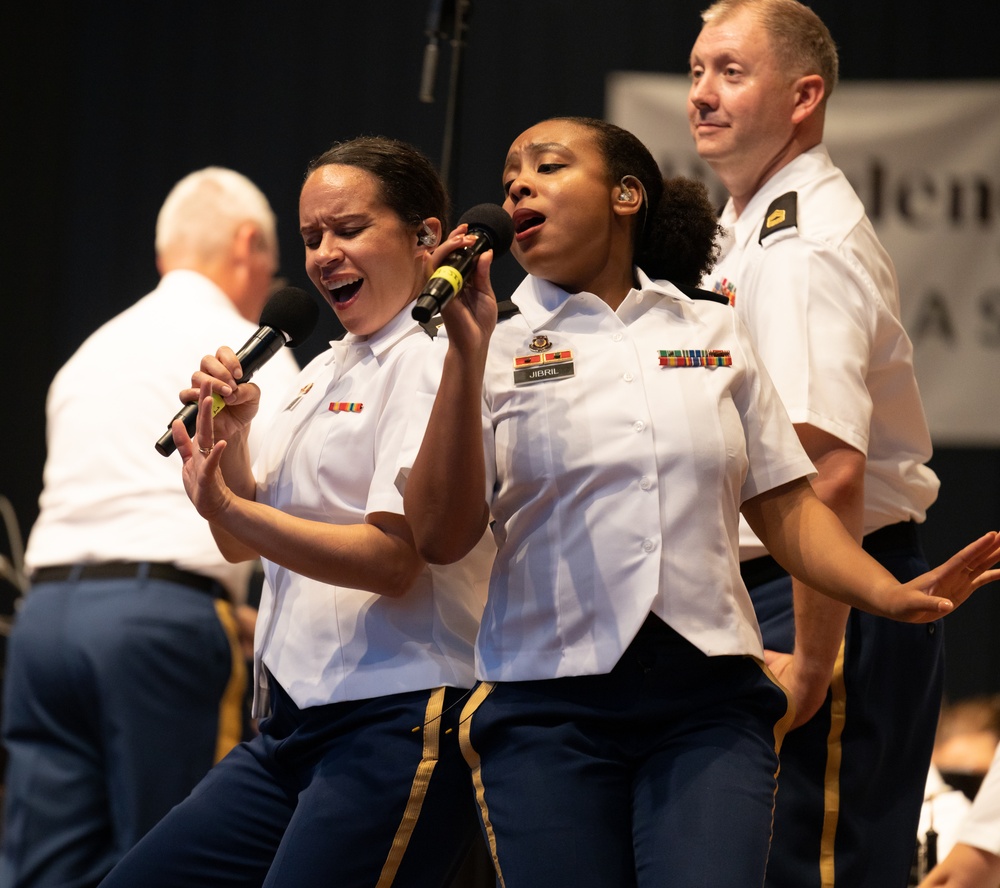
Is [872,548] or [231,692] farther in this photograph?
[231,692]

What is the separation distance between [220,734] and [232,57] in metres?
3.63

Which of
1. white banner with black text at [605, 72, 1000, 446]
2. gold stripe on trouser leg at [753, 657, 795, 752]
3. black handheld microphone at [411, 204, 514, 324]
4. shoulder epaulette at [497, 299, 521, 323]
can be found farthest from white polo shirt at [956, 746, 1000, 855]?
white banner with black text at [605, 72, 1000, 446]

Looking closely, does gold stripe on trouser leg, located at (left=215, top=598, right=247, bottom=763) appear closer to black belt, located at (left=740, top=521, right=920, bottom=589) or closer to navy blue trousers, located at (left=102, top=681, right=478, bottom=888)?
navy blue trousers, located at (left=102, top=681, right=478, bottom=888)

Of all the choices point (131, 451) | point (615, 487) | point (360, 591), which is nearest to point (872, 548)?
point (615, 487)

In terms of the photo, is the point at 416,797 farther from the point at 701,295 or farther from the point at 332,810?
the point at 701,295

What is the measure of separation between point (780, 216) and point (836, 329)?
0.27 metres

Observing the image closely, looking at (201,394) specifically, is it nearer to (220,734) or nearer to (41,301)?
(220,734)

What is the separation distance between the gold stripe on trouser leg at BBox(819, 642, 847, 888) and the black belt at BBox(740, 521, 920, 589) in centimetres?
18

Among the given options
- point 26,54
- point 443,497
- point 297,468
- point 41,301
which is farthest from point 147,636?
point 26,54

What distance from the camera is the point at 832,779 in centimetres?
225

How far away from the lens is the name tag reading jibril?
6.18ft

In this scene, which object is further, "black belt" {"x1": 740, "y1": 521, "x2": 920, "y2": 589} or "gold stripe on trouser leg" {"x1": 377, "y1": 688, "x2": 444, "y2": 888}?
"black belt" {"x1": 740, "y1": 521, "x2": 920, "y2": 589}

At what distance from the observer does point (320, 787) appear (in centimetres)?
194

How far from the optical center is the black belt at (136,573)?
3338mm
